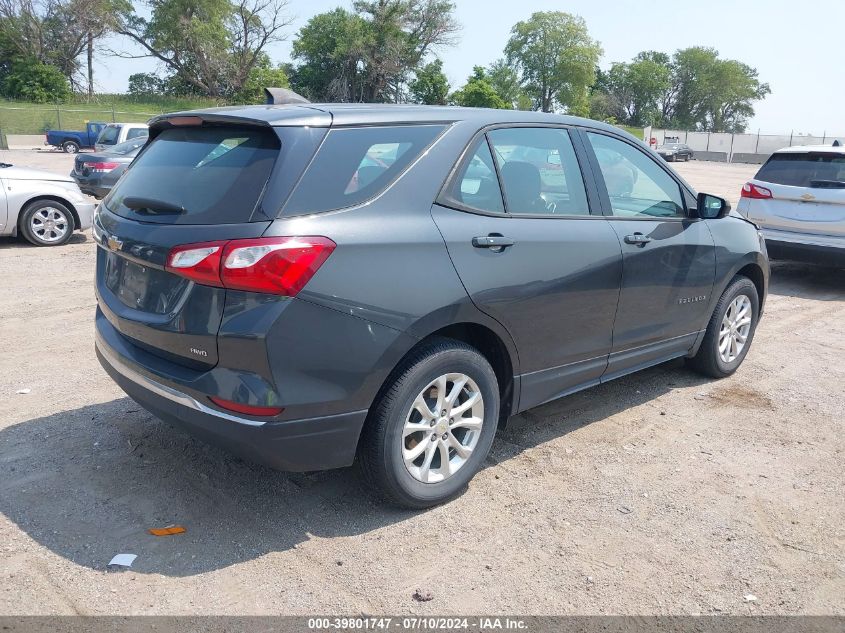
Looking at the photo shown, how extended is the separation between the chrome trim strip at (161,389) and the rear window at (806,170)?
8058 millimetres

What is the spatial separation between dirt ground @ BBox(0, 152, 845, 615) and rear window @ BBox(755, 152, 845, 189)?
451cm

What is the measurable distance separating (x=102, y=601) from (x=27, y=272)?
689 cm

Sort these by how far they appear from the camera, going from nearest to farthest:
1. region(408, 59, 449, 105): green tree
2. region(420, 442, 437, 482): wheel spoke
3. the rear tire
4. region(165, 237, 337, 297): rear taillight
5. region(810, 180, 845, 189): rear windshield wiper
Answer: region(165, 237, 337, 297): rear taillight < region(420, 442, 437, 482): wheel spoke < the rear tire < region(810, 180, 845, 189): rear windshield wiper < region(408, 59, 449, 105): green tree

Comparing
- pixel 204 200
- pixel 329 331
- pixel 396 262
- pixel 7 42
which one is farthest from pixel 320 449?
pixel 7 42

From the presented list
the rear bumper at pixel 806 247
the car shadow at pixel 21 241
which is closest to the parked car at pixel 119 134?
the car shadow at pixel 21 241

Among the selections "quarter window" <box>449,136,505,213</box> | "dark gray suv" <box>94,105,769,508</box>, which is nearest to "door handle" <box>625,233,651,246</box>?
"dark gray suv" <box>94,105,769,508</box>

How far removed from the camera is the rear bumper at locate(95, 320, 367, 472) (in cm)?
288

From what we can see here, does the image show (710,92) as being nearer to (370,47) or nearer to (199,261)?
(370,47)

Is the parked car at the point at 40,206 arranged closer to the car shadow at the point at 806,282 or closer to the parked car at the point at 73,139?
the car shadow at the point at 806,282

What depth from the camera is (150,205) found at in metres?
3.24

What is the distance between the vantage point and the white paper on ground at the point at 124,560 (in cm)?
294

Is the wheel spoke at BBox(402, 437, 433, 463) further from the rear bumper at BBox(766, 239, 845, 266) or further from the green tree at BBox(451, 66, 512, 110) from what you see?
the green tree at BBox(451, 66, 512, 110)

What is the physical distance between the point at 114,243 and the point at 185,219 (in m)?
0.54

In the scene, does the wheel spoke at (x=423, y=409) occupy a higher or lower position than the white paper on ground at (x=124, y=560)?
higher
